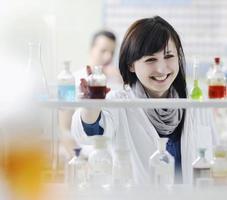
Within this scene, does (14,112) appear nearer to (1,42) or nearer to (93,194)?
(93,194)

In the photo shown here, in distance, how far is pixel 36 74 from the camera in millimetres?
1706

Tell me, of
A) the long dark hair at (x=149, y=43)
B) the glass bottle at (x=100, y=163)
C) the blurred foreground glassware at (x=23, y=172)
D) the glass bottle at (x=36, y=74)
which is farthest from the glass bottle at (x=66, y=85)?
the long dark hair at (x=149, y=43)

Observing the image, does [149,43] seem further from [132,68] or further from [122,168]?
[122,168]

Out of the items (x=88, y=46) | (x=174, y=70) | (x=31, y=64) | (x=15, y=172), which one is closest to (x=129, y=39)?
(x=174, y=70)

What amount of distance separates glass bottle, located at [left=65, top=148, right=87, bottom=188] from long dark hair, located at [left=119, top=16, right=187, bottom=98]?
52 cm

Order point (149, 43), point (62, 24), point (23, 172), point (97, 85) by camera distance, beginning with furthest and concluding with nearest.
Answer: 1. point (62, 24)
2. point (149, 43)
3. point (97, 85)
4. point (23, 172)

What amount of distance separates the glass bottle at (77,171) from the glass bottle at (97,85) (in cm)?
21

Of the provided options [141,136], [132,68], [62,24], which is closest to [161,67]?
[132,68]

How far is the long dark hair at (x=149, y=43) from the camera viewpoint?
205 centimetres

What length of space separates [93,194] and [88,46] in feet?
9.53

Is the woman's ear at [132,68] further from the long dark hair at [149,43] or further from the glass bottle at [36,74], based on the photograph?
the glass bottle at [36,74]

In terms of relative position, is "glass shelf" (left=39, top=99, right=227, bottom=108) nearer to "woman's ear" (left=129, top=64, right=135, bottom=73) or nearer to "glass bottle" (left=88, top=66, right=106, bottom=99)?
"glass bottle" (left=88, top=66, right=106, bottom=99)

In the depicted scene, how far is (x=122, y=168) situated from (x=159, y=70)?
0.51 m

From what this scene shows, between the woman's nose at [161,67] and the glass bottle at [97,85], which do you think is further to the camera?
the woman's nose at [161,67]
